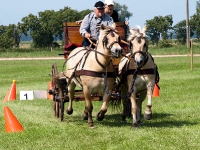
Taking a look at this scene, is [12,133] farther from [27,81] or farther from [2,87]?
[27,81]

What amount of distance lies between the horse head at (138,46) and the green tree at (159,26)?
86016 millimetres

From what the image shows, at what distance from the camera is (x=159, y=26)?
99.9m

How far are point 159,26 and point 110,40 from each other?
90.2 metres

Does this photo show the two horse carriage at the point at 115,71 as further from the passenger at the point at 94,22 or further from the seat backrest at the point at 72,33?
the seat backrest at the point at 72,33

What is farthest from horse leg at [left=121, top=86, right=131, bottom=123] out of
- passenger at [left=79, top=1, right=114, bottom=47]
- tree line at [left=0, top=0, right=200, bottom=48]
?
tree line at [left=0, top=0, right=200, bottom=48]

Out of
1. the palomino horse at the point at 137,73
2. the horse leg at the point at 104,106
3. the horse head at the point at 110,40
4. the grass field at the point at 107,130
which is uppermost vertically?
the horse head at the point at 110,40

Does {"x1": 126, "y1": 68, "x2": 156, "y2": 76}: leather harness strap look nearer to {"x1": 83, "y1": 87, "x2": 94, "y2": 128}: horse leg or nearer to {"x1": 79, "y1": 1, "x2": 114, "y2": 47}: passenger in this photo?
→ {"x1": 83, "y1": 87, "x2": 94, "y2": 128}: horse leg

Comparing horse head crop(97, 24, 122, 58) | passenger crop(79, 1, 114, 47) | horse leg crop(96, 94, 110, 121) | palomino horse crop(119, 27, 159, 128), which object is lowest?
horse leg crop(96, 94, 110, 121)

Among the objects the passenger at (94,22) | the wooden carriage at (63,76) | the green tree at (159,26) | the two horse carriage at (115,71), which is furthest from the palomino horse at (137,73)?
the green tree at (159,26)

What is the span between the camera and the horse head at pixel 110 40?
33.9 feet

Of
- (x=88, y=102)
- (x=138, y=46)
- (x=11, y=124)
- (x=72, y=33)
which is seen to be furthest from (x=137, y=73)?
(x=72, y=33)

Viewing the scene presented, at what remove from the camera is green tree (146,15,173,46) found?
99438 mm

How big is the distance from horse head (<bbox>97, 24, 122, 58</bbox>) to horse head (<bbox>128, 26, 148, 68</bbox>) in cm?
29

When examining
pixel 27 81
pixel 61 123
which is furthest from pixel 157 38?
pixel 61 123
